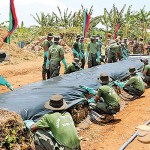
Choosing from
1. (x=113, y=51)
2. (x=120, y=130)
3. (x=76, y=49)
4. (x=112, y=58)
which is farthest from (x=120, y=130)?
(x=112, y=58)

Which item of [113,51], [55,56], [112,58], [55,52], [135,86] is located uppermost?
[55,52]

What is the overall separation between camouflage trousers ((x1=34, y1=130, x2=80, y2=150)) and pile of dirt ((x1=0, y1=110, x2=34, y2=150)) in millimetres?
107

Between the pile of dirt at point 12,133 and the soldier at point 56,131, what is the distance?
0.15 m

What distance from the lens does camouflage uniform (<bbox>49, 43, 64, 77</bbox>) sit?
29.2ft

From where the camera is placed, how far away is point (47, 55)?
31.3 ft

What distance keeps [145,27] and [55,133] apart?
997 inches

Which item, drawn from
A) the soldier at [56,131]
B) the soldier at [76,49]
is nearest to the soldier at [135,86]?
the soldier at [76,49]

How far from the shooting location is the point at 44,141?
419 centimetres

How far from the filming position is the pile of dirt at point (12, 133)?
385 cm

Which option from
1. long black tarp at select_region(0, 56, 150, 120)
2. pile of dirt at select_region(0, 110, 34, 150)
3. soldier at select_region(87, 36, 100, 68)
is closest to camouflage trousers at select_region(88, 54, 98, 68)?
soldier at select_region(87, 36, 100, 68)

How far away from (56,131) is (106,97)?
2703 mm

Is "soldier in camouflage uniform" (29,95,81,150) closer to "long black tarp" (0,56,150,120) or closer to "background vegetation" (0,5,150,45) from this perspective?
"long black tarp" (0,56,150,120)

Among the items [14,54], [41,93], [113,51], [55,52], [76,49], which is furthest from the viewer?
[14,54]

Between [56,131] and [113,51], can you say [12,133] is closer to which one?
[56,131]
